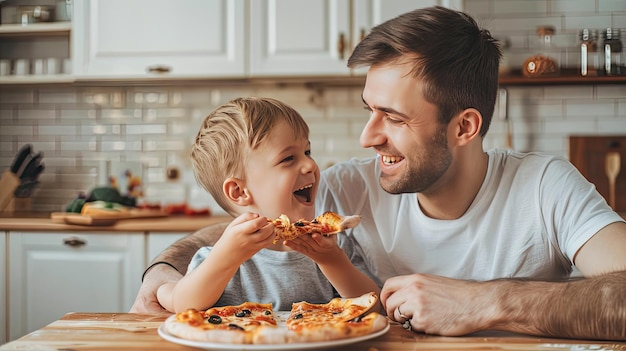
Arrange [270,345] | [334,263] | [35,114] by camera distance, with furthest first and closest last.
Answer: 1. [35,114]
2. [334,263]
3. [270,345]

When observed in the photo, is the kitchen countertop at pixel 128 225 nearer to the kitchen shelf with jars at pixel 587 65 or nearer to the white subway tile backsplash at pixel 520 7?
the kitchen shelf with jars at pixel 587 65

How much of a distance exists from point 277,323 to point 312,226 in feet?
0.76

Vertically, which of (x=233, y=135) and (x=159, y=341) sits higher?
(x=233, y=135)

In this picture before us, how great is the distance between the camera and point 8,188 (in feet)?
12.9

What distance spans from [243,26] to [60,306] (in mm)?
1580

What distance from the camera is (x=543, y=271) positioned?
199 cm

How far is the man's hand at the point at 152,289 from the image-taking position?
6.07 feet

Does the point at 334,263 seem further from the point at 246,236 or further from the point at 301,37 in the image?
the point at 301,37

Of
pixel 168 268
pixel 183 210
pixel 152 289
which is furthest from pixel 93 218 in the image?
pixel 152 289

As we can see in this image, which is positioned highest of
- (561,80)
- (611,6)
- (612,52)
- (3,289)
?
(611,6)

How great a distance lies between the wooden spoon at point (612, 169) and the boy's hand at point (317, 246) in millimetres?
2461

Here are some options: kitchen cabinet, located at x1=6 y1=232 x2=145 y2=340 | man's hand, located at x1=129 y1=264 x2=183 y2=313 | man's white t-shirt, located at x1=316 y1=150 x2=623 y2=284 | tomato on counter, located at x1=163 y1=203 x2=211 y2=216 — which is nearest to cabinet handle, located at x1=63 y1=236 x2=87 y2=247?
kitchen cabinet, located at x1=6 y1=232 x2=145 y2=340

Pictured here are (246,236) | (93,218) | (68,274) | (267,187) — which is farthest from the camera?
(68,274)

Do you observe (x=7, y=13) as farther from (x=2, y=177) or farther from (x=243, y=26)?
(x=243, y=26)
